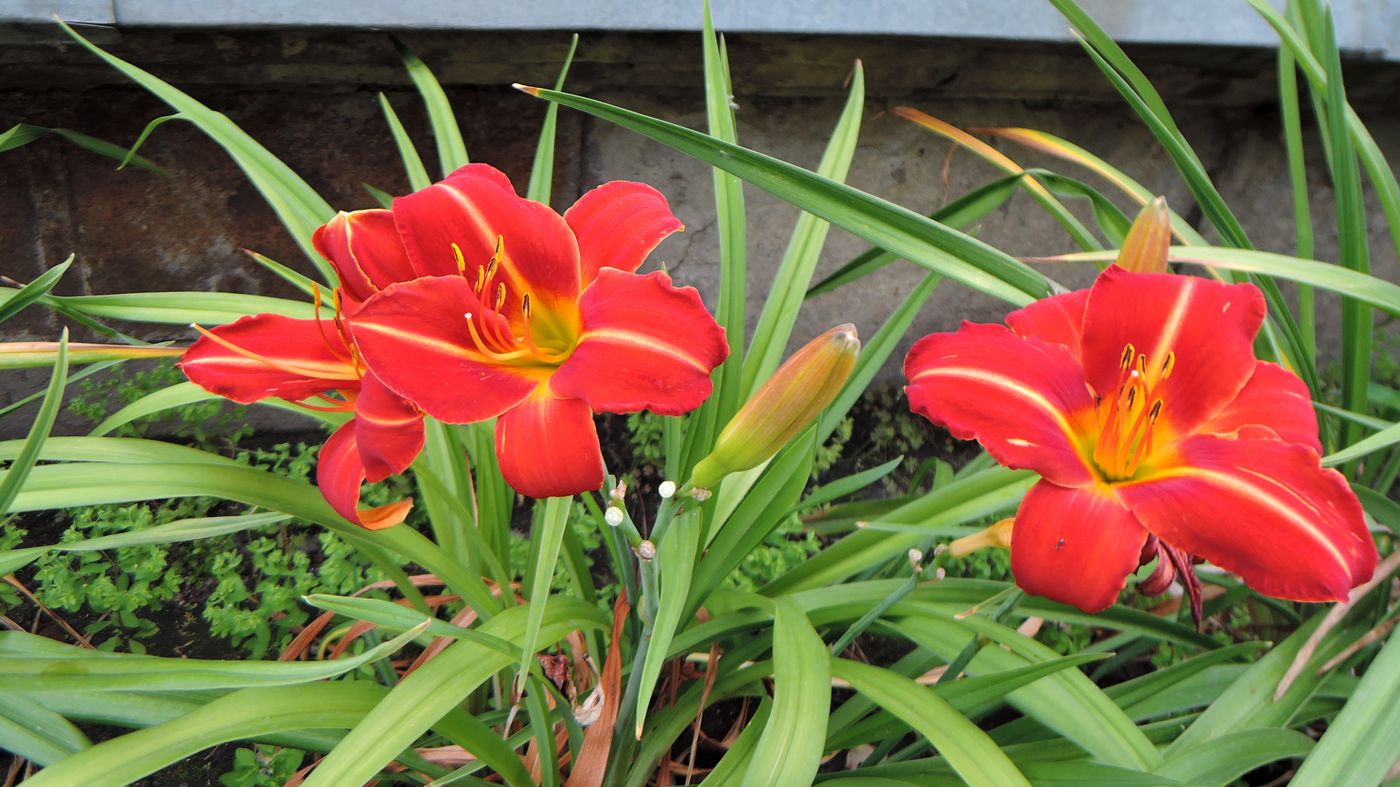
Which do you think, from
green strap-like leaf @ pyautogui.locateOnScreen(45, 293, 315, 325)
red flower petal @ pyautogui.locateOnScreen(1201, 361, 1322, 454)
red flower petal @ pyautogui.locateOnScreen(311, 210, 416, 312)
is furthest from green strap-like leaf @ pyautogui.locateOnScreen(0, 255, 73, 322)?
red flower petal @ pyautogui.locateOnScreen(1201, 361, 1322, 454)

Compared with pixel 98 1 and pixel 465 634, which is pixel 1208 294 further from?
pixel 98 1

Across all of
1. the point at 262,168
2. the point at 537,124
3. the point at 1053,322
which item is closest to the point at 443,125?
the point at 262,168

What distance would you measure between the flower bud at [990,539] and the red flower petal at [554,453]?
11.6 inches

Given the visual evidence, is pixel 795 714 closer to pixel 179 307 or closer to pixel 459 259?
pixel 459 259

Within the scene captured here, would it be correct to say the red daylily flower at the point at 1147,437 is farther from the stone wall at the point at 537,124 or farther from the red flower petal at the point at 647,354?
the stone wall at the point at 537,124

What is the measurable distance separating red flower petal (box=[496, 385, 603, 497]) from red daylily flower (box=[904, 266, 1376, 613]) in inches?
8.7

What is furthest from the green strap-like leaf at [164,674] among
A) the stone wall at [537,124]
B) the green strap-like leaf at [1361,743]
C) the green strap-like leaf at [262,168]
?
the stone wall at [537,124]

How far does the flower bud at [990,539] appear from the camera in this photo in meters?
0.65

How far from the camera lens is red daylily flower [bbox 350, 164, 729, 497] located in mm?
563

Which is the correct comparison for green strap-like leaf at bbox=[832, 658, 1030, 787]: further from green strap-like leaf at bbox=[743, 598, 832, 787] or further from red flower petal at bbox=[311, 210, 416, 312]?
red flower petal at bbox=[311, 210, 416, 312]

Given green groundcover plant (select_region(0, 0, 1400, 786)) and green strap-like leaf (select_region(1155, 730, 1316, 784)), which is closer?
green groundcover plant (select_region(0, 0, 1400, 786))

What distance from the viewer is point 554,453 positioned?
56cm

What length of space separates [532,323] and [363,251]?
5.2 inches

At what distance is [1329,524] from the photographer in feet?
1.80
